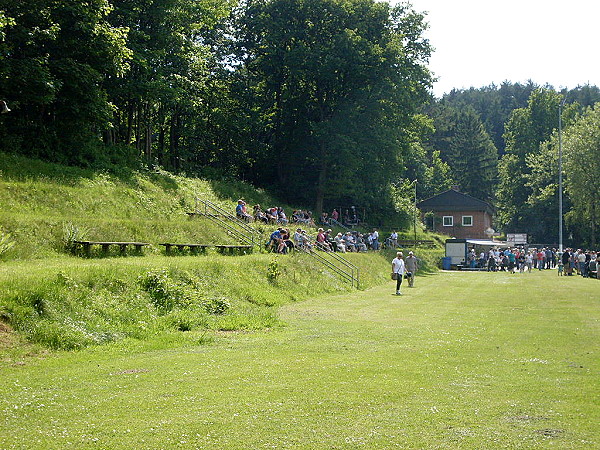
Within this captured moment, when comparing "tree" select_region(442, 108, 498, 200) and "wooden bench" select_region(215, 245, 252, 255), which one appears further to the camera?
"tree" select_region(442, 108, 498, 200)

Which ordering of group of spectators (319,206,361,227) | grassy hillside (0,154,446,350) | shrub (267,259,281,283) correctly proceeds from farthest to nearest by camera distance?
1. group of spectators (319,206,361,227)
2. shrub (267,259,281,283)
3. grassy hillside (0,154,446,350)

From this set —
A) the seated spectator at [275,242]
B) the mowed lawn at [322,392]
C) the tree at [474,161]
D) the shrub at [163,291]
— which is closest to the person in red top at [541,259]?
the seated spectator at [275,242]

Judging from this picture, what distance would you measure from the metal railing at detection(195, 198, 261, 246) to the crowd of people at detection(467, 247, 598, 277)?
2334 centimetres

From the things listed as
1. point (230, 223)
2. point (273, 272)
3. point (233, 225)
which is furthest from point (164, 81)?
point (273, 272)

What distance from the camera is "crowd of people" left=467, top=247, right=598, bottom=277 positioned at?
4719 centimetres

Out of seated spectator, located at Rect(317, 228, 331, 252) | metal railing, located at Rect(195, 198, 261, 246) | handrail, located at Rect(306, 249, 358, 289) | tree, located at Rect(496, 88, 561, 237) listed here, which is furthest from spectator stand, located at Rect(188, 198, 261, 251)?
tree, located at Rect(496, 88, 561, 237)

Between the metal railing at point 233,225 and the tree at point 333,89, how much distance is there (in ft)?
64.6

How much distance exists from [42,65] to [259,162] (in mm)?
29079

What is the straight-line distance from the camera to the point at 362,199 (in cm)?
6019

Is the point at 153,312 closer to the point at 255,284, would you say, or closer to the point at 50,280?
the point at 50,280

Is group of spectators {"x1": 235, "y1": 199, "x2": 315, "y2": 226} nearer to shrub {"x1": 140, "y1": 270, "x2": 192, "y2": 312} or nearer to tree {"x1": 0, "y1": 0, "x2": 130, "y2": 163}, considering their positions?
tree {"x1": 0, "y1": 0, "x2": 130, "y2": 163}

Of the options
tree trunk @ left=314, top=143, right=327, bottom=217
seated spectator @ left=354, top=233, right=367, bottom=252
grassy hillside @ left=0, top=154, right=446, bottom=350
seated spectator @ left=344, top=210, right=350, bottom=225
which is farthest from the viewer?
seated spectator @ left=344, top=210, right=350, bottom=225

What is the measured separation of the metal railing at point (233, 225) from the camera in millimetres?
32656

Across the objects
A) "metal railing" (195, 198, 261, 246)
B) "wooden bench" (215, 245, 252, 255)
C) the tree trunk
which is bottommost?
"wooden bench" (215, 245, 252, 255)
